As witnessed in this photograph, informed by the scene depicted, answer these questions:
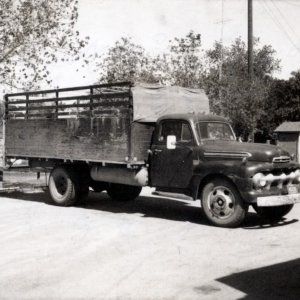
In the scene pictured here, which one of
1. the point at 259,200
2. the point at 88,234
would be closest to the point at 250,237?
the point at 259,200

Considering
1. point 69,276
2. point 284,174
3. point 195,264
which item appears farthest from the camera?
point 284,174

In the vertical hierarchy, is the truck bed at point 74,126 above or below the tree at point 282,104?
below

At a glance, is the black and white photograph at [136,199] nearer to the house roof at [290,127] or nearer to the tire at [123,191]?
the tire at [123,191]

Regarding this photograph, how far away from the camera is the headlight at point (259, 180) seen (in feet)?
30.4

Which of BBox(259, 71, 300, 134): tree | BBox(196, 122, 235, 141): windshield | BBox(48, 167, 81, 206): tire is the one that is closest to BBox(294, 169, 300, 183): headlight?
BBox(196, 122, 235, 141): windshield

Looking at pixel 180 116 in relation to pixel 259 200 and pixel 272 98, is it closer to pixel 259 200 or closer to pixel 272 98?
pixel 259 200

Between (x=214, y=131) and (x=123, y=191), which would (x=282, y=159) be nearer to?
(x=214, y=131)

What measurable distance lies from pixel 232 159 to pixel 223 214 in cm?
100

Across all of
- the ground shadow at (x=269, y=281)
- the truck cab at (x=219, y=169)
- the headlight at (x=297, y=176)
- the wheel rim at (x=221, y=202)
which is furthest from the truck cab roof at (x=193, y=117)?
the ground shadow at (x=269, y=281)

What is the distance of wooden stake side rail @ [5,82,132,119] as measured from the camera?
37.1 feet

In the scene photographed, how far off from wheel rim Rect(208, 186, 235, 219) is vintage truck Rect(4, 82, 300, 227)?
0.02 metres

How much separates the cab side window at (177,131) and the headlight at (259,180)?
1562mm

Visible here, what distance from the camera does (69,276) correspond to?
6145 mm

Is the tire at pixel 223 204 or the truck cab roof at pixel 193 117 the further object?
the truck cab roof at pixel 193 117
